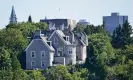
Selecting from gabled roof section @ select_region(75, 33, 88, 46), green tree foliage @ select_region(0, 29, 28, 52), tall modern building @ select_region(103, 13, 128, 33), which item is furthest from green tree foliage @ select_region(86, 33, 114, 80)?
tall modern building @ select_region(103, 13, 128, 33)

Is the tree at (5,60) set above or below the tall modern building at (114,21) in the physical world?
below

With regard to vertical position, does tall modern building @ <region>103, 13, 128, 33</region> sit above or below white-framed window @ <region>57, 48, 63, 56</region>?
above

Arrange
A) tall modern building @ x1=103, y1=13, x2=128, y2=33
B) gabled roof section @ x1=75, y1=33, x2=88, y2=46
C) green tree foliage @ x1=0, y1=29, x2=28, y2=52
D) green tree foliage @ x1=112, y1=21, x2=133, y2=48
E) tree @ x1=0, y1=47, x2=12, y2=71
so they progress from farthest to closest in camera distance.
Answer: tall modern building @ x1=103, y1=13, x2=128, y2=33
green tree foliage @ x1=112, y1=21, x2=133, y2=48
gabled roof section @ x1=75, y1=33, x2=88, y2=46
green tree foliage @ x1=0, y1=29, x2=28, y2=52
tree @ x1=0, y1=47, x2=12, y2=71

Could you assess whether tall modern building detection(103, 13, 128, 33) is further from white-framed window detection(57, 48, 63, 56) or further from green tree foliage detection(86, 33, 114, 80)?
white-framed window detection(57, 48, 63, 56)

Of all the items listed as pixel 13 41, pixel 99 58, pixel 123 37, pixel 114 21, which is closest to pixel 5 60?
pixel 13 41

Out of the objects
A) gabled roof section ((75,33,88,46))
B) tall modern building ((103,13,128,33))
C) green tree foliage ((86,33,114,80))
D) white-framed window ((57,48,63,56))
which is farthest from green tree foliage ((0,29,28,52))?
tall modern building ((103,13,128,33))

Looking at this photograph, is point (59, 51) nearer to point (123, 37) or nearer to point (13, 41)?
point (13, 41)

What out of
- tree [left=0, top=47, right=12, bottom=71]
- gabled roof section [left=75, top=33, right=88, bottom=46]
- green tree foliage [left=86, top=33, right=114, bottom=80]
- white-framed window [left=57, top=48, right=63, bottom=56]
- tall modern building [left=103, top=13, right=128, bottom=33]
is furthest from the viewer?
tall modern building [left=103, top=13, right=128, bottom=33]

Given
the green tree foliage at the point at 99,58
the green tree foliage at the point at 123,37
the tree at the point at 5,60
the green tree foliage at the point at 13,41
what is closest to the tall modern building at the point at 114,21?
the green tree foliage at the point at 123,37

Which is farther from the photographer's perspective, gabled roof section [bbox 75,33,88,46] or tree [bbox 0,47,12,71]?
gabled roof section [bbox 75,33,88,46]

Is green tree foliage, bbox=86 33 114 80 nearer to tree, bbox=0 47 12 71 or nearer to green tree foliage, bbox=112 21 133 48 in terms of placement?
tree, bbox=0 47 12 71

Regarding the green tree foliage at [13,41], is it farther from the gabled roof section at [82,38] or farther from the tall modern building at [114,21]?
the tall modern building at [114,21]

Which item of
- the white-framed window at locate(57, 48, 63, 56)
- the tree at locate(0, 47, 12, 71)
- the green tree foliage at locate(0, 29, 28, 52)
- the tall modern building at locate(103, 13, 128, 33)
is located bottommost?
the tree at locate(0, 47, 12, 71)

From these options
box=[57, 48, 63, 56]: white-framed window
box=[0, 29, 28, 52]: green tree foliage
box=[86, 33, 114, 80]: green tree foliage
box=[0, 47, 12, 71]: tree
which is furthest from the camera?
box=[0, 29, 28, 52]: green tree foliage
